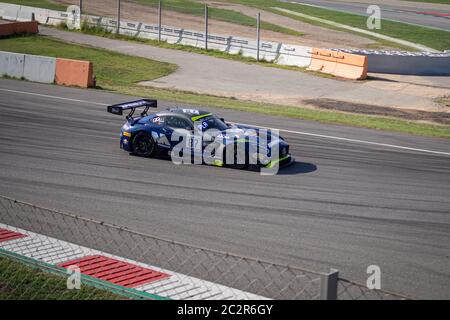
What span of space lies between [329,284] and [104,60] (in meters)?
30.6

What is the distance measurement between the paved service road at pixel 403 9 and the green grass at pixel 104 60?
22.3 meters

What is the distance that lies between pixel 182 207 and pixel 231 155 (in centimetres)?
333

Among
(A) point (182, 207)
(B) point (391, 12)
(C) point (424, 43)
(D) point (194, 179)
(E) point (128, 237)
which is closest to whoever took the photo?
(E) point (128, 237)

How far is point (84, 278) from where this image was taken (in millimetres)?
9961

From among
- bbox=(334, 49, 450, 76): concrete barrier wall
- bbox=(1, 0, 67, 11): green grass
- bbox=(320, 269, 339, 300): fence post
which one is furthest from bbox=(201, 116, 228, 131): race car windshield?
bbox=(1, 0, 67, 11): green grass

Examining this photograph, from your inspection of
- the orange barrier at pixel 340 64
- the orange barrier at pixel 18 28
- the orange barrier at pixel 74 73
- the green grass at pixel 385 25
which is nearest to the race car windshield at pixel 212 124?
the orange barrier at pixel 74 73

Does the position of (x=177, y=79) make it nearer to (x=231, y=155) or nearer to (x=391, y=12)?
(x=231, y=155)

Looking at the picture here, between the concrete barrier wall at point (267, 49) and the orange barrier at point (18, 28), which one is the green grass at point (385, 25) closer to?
the concrete barrier wall at point (267, 49)

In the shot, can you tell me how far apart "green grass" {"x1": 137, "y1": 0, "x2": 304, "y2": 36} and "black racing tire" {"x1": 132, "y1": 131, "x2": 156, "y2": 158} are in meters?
25.7

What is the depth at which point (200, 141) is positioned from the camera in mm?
17766

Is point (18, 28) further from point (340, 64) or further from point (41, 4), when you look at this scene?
point (340, 64)

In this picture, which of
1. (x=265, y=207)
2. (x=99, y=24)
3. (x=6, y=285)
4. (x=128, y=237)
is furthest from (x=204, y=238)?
(x=99, y=24)

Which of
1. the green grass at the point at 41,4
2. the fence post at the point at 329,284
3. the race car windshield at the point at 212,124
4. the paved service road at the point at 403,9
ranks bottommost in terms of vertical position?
the fence post at the point at 329,284

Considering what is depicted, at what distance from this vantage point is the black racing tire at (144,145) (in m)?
18.6
